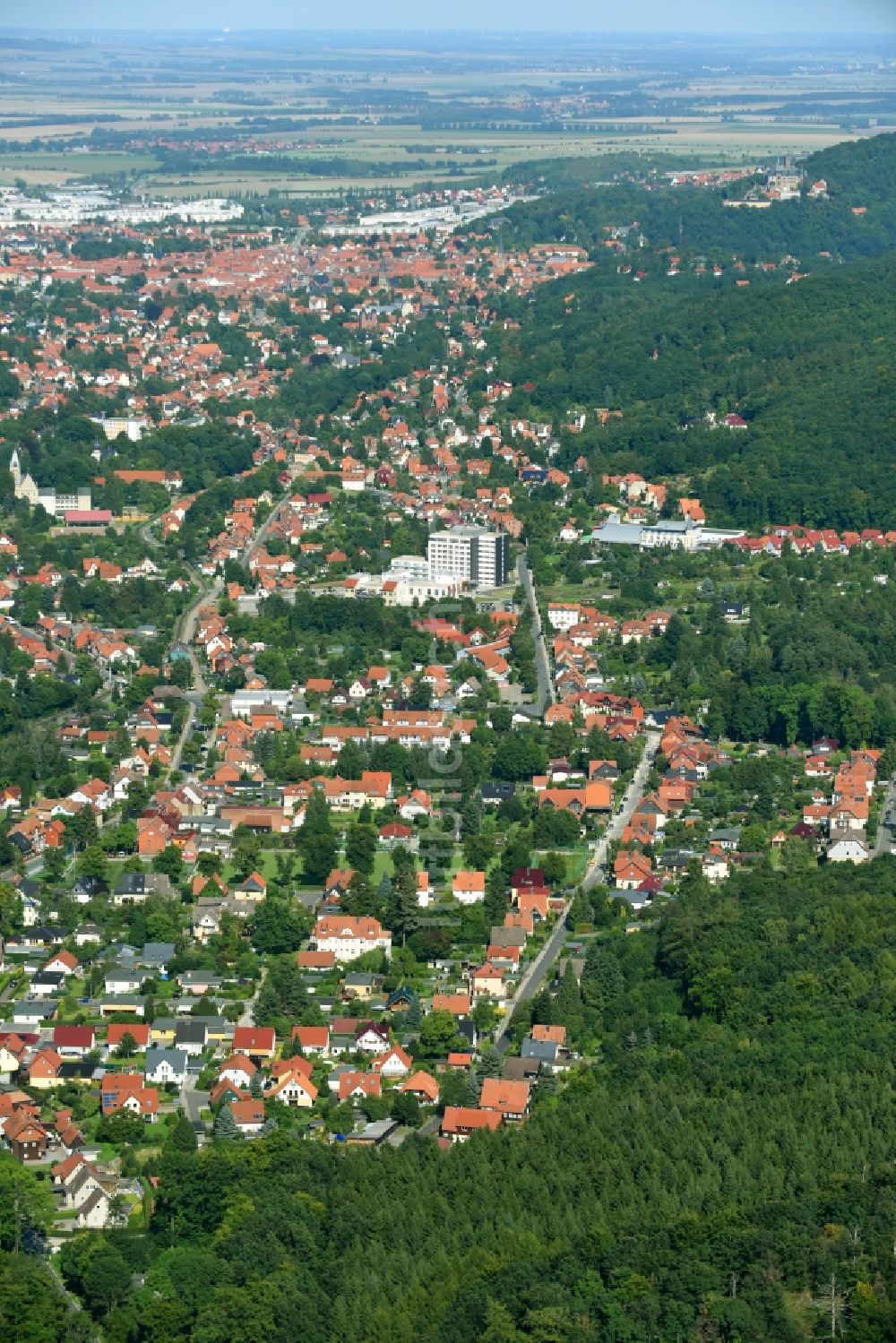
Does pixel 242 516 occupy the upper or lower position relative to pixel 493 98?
upper

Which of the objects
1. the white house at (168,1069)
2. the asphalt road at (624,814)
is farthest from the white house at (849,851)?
the white house at (168,1069)

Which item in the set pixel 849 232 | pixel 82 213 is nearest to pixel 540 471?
pixel 849 232

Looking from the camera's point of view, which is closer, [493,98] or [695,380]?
[695,380]

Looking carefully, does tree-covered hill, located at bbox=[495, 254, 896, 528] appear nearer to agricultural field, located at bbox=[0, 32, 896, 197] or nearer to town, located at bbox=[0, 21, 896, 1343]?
town, located at bbox=[0, 21, 896, 1343]

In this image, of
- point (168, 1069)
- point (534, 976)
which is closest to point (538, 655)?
point (534, 976)

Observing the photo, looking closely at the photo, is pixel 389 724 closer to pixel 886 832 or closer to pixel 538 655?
pixel 538 655

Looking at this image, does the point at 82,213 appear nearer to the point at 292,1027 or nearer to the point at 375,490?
→ the point at 375,490

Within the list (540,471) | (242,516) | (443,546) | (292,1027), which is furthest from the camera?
(540,471)

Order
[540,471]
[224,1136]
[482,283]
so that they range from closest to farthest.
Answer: [224,1136]
[540,471]
[482,283]
